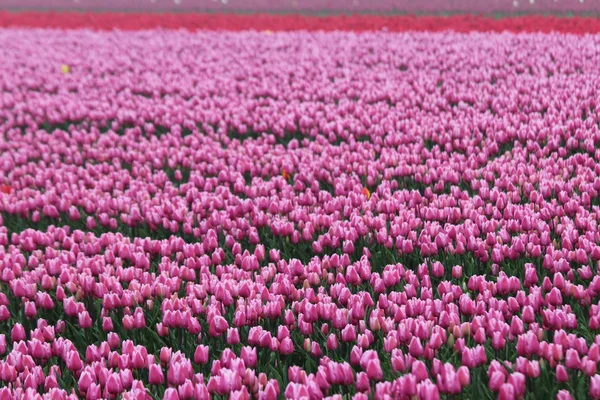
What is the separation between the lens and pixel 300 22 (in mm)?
16453

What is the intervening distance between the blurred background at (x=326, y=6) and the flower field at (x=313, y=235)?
4.41 m

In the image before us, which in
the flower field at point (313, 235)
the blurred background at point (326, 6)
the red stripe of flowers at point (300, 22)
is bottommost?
the flower field at point (313, 235)

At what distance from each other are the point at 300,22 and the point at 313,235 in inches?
490

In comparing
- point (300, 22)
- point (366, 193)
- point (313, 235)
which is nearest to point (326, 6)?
point (300, 22)

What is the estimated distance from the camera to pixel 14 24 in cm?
2002

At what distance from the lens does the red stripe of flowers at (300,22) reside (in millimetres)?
12703

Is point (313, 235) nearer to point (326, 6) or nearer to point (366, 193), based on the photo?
point (366, 193)

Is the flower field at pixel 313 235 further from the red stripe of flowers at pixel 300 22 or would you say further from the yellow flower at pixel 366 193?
the red stripe of flowers at pixel 300 22

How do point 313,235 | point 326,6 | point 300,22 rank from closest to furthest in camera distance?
point 313,235 → point 300,22 → point 326,6

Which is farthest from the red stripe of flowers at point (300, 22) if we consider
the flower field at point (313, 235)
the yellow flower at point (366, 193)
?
the yellow flower at point (366, 193)

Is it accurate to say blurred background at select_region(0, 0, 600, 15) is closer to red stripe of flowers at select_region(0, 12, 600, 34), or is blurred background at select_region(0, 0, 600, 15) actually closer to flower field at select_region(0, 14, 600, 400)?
red stripe of flowers at select_region(0, 12, 600, 34)

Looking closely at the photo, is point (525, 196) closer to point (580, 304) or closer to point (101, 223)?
point (580, 304)

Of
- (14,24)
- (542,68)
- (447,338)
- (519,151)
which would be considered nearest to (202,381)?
(447,338)

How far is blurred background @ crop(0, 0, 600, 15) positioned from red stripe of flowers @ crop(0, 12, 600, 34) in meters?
0.63
